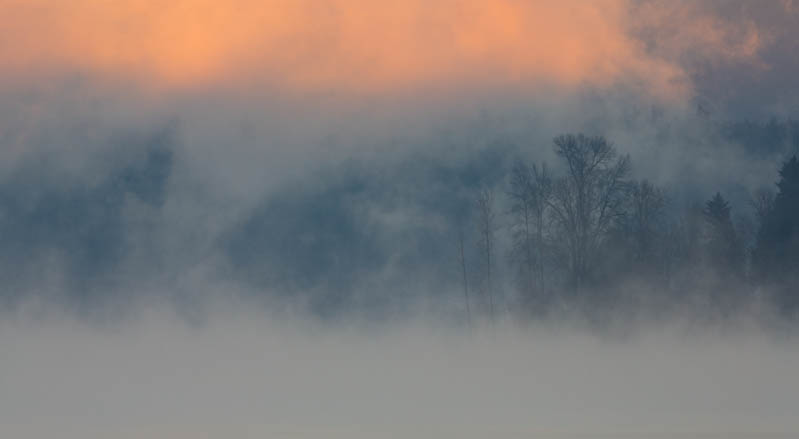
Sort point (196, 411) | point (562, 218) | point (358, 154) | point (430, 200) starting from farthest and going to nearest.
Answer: point (358, 154), point (430, 200), point (562, 218), point (196, 411)

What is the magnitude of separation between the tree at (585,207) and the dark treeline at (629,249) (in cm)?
5

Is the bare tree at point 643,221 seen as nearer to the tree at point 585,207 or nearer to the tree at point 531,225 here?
the tree at point 585,207

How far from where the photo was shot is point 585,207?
191 feet

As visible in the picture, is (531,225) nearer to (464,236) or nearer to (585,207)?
(585,207)

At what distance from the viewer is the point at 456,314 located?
80938 millimetres

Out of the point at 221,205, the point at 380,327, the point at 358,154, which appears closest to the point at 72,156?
the point at 221,205

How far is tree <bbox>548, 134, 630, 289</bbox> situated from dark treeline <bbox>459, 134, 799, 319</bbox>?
0.16ft

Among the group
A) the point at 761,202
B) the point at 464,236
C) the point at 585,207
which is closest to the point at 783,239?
the point at 585,207

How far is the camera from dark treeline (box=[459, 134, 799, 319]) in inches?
2202

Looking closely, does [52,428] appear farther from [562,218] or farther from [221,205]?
[221,205]

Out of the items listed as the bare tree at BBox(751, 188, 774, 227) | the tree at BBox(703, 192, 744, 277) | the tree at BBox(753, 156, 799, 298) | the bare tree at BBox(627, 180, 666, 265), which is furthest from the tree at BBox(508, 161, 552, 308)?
the bare tree at BBox(751, 188, 774, 227)

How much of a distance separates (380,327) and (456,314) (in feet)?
20.8

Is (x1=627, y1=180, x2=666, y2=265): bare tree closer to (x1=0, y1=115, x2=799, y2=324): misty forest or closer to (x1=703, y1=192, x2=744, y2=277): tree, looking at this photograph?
(x1=0, y1=115, x2=799, y2=324): misty forest

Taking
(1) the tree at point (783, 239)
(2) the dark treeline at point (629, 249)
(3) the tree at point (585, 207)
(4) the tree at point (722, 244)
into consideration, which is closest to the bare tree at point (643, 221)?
(2) the dark treeline at point (629, 249)
